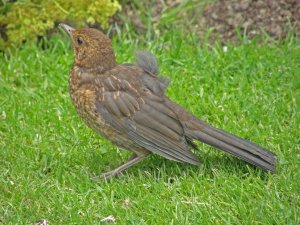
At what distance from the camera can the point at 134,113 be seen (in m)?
6.85

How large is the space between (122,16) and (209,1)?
104 cm

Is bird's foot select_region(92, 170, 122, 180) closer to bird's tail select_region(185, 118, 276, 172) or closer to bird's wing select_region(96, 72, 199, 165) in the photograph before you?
bird's wing select_region(96, 72, 199, 165)

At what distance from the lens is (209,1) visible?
973cm

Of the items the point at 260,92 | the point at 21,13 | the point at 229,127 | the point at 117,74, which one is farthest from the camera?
the point at 21,13

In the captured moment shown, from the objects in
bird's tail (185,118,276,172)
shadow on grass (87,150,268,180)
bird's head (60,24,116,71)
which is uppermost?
bird's head (60,24,116,71)

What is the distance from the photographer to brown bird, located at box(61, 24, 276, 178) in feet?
21.9

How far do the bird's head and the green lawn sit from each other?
31.6 inches

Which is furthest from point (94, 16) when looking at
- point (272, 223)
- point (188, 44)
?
point (272, 223)

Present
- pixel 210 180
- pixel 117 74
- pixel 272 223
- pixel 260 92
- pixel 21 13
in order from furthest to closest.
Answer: pixel 21 13, pixel 260 92, pixel 117 74, pixel 210 180, pixel 272 223

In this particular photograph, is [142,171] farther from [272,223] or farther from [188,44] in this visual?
[188,44]

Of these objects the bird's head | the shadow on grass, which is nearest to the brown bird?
the bird's head

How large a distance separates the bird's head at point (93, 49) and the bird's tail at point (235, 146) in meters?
0.96

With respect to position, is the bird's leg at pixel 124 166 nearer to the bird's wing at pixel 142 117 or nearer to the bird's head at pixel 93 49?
the bird's wing at pixel 142 117

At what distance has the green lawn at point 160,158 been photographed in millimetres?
6180
